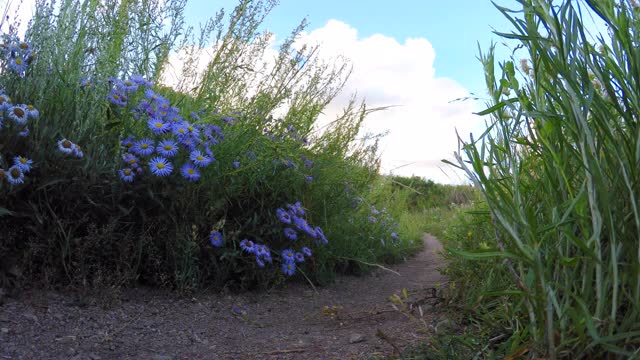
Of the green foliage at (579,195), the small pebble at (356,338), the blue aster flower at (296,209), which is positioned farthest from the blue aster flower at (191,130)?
the green foliage at (579,195)

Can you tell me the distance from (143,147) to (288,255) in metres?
1.11

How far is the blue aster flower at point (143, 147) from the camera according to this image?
278cm

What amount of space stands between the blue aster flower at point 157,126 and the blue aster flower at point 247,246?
0.79 metres

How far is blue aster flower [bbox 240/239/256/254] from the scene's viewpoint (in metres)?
3.08

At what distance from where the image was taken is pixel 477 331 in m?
2.12

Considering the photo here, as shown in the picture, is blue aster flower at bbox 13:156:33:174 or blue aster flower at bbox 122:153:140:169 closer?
blue aster flower at bbox 13:156:33:174

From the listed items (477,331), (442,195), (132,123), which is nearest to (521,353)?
(477,331)

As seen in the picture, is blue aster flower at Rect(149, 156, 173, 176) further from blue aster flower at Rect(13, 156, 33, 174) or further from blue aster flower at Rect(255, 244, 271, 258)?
blue aster flower at Rect(255, 244, 271, 258)

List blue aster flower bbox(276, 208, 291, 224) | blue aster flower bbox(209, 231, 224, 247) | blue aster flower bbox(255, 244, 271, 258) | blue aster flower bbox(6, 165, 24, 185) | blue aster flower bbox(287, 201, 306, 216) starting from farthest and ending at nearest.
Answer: blue aster flower bbox(287, 201, 306, 216)
blue aster flower bbox(276, 208, 291, 224)
blue aster flower bbox(255, 244, 271, 258)
blue aster flower bbox(209, 231, 224, 247)
blue aster flower bbox(6, 165, 24, 185)

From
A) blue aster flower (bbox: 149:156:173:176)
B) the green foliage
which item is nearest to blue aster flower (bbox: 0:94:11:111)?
blue aster flower (bbox: 149:156:173:176)

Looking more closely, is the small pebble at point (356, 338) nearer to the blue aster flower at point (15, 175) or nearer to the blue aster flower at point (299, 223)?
the blue aster flower at point (299, 223)

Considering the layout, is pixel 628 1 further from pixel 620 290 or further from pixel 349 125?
pixel 349 125

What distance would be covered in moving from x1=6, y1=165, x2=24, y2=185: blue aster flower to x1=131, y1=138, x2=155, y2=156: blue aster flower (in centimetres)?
57

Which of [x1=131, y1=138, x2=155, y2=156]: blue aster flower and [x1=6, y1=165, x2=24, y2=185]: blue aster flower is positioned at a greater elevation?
[x1=131, y1=138, x2=155, y2=156]: blue aster flower
